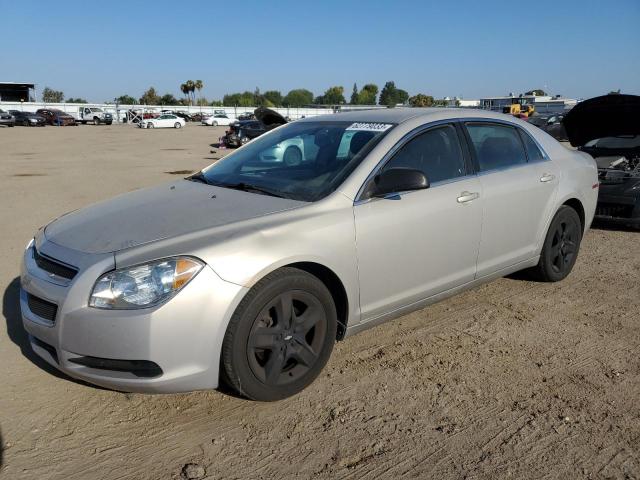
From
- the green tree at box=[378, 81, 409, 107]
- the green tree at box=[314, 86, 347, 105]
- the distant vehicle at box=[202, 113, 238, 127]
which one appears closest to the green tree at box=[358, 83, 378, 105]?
the green tree at box=[314, 86, 347, 105]

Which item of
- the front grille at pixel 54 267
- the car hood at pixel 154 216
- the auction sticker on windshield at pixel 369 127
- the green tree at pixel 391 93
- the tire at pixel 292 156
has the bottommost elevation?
the front grille at pixel 54 267

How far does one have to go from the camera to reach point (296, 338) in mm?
3113

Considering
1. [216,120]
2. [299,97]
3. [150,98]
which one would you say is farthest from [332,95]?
[216,120]

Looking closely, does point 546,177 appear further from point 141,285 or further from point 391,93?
point 391,93

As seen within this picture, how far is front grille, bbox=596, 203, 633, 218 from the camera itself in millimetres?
7141

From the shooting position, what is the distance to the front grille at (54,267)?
9.27ft

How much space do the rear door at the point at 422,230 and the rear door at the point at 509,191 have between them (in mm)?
150

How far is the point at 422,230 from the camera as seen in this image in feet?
11.9

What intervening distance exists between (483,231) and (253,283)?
2014 mm

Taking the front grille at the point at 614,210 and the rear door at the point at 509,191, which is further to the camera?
the front grille at the point at 614,210

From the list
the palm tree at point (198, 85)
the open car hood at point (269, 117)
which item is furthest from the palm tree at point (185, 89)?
the open car hood at point (269, 117)

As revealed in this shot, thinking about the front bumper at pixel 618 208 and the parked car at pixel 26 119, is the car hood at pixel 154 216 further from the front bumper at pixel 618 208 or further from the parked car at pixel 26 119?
the parked car at pixel 26 119

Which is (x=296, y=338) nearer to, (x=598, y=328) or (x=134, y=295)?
(x=134, y=295)

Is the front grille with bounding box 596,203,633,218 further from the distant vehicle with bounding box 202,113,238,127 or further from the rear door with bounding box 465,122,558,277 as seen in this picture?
the distant vehicle with bounding box 202,113,238,127
